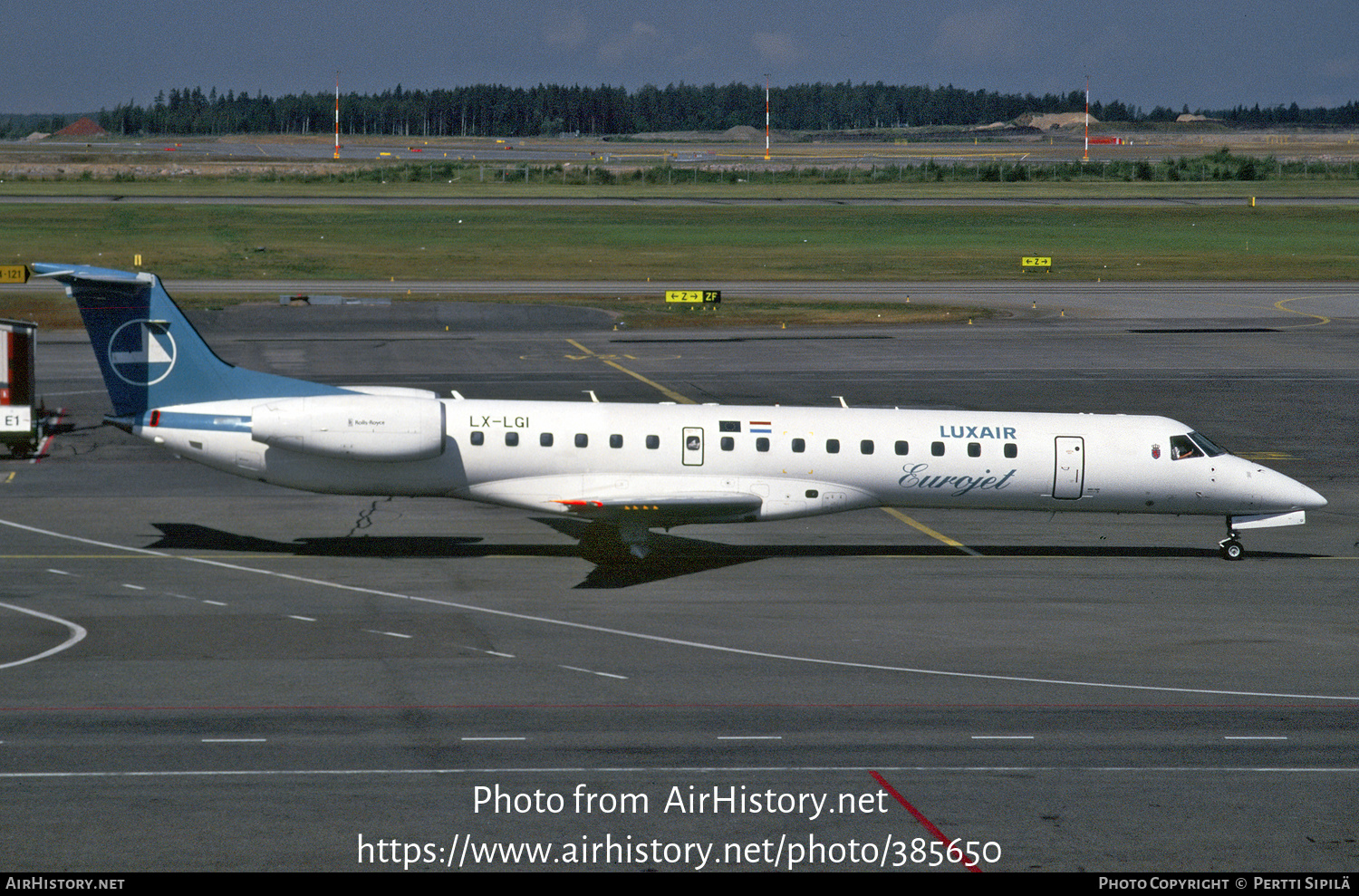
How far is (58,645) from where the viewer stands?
22.7 metres

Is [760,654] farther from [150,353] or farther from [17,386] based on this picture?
[17,386]

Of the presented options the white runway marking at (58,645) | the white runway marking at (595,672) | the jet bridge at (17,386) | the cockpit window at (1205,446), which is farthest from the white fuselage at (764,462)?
the jet bridge at (17,386)

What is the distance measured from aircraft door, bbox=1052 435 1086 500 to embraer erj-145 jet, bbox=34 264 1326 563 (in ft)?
0.09

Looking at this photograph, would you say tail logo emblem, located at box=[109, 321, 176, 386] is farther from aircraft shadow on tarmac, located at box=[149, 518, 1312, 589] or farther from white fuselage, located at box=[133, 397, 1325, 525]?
aircraft shadow on tarmac, located at box=[149, 518, 1312, 589]

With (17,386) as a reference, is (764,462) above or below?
below

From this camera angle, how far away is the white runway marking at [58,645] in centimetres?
2177

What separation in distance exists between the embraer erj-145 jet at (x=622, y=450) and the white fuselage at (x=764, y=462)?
0.12ft

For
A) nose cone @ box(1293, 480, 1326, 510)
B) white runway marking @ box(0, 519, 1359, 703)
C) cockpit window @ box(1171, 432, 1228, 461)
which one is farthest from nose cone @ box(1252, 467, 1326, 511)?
white runway marking @ box(0, 519, 1359, 703)

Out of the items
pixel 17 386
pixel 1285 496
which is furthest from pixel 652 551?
pixel 17 386

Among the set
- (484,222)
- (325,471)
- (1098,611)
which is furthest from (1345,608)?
(484,222)

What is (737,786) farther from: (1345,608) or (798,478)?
(1345,608)

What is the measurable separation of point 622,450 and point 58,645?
11.2m

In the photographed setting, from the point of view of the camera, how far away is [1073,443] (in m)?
29.9

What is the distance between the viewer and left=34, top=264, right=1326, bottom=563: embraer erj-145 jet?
28.4 metres
